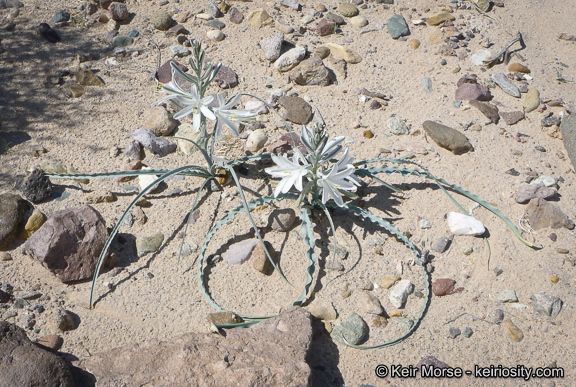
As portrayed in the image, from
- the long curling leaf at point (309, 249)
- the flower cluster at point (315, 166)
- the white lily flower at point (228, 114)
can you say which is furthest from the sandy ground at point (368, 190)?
the white lily flower at point (228, 114)

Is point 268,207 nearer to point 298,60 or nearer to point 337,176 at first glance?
point 337,176

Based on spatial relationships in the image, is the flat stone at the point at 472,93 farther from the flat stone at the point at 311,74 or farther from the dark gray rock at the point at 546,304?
the dark gray rock at the point at 546,304

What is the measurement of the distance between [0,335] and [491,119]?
3.45 metres

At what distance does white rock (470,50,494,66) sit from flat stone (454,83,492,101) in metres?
0.37

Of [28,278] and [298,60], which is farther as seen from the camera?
[298,60]

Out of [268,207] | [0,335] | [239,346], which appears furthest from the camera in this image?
[268,207]

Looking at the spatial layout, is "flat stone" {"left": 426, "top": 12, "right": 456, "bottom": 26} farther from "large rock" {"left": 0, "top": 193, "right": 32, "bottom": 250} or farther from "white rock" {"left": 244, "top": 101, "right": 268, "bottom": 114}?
"large rock" {"left": 0, "top": 193, "right": 32, "bottom": 250}

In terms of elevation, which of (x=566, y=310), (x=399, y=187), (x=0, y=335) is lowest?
(x=566, y=310)

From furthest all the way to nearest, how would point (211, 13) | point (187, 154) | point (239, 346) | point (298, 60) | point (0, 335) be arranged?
point (211, 13) < point (298, 60) < point (187, 154) < point (239, 346) < point (0, 335)

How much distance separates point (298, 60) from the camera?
395 cm

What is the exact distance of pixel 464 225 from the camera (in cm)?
294

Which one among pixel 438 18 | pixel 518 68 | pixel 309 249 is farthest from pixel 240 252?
pixel 438 18

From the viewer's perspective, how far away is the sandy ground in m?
2.54

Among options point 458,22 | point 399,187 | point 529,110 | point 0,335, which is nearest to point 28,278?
point 0,335
